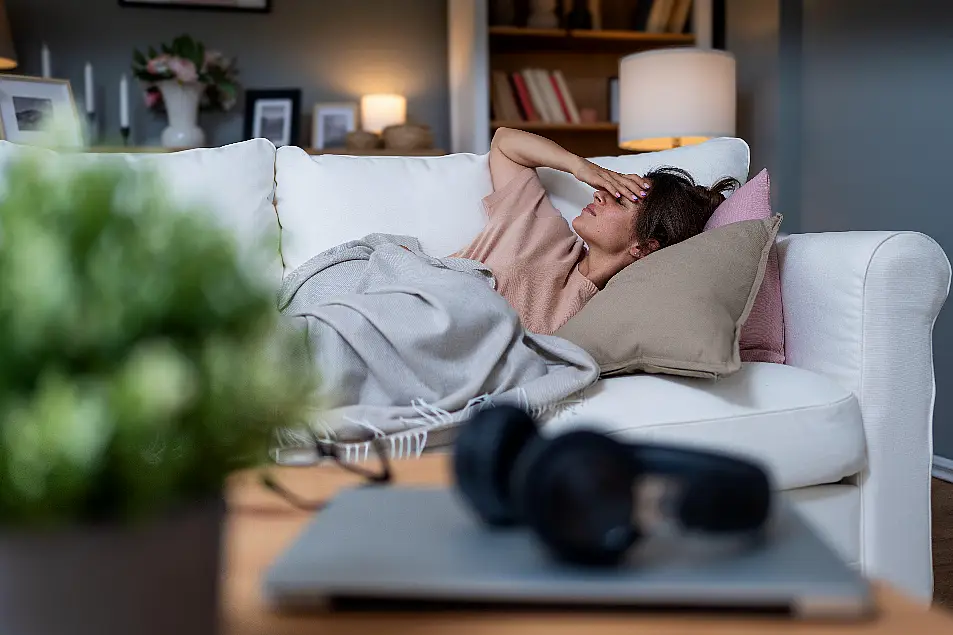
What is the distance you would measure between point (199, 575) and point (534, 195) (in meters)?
1.64

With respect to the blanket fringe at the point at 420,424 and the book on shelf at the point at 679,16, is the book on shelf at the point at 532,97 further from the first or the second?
the blanket fringe at the point at 420,424

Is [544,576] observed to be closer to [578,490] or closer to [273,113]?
[578,490]

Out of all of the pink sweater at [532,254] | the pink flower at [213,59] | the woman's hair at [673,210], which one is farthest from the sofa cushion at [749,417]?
the pink flower at [213,59]

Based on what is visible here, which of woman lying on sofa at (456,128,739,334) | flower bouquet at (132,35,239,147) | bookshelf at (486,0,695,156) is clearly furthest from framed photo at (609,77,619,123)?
woman lying on sofa at (456,128,739,334)

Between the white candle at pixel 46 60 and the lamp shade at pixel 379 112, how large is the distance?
4.26ft

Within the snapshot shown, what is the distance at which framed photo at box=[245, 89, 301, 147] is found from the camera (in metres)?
3.85

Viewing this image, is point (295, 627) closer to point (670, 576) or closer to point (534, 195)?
point (670, 576)

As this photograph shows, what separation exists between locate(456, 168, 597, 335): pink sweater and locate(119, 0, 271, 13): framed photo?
8.06ft

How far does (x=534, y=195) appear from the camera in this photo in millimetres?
1901

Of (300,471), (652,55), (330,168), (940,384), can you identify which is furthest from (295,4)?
(300,471)

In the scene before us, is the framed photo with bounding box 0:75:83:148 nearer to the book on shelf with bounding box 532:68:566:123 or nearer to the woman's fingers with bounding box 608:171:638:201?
the book on shelf with bounding box 532:68:566:123

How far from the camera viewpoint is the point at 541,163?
77.9 inches

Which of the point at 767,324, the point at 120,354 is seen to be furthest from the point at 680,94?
the point at 120,354

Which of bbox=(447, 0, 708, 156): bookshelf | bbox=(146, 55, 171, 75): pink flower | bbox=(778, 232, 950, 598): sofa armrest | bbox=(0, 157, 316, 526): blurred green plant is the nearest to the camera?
bbox=(0, 157, 316, 526): blurred green plant
